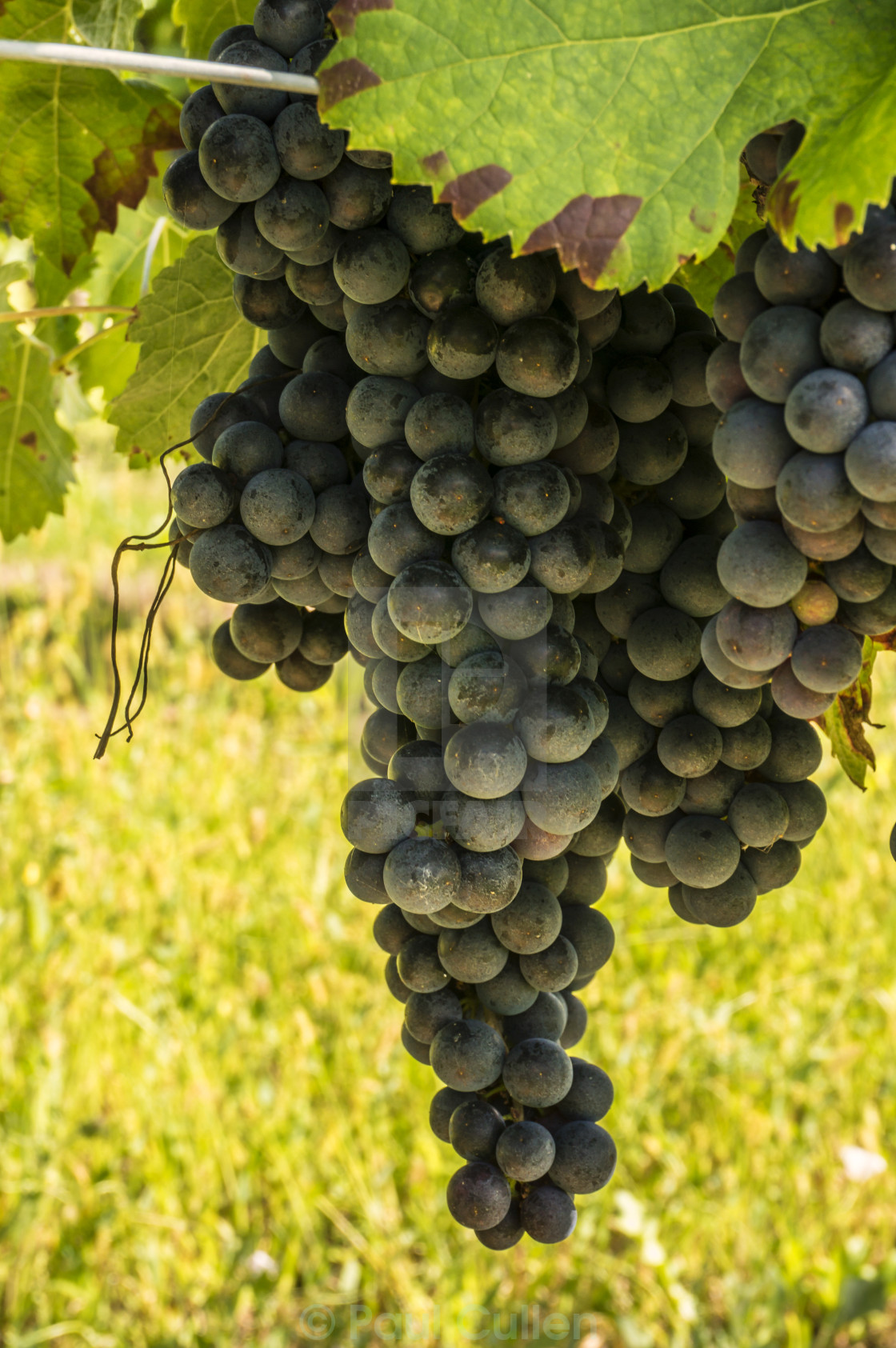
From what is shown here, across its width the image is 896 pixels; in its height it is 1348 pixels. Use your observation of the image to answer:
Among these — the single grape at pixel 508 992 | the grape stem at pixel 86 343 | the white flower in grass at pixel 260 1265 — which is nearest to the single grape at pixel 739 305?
the single grape at pixel 508 992

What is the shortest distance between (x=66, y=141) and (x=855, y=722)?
22.6 inches

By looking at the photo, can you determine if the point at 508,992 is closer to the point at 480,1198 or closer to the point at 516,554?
the point at 480,1198

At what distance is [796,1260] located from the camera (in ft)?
5.49

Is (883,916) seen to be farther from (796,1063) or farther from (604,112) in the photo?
(604,112)

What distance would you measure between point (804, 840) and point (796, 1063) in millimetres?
1481

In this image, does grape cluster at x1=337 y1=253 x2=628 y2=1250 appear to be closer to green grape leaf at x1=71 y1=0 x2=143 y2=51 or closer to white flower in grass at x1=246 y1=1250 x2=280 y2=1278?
green grape leaf at x1=71 y1=0 x2=143 y2=51

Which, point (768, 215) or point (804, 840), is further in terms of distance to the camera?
point (804, 840)

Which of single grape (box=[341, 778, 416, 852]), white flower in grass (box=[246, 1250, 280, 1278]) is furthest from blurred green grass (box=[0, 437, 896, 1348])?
single grape (box=[341, 778, 416, 852])

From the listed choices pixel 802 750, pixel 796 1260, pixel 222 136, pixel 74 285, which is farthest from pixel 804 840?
pixel 796 1260

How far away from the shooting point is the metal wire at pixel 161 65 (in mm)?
434

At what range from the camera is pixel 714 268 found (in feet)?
1.91

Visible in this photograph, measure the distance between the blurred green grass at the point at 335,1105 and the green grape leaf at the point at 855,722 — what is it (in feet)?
3.94

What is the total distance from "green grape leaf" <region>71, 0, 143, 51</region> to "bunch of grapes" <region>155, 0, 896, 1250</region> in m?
→ 0.24

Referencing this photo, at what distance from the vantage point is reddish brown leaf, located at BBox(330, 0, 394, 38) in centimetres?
39
